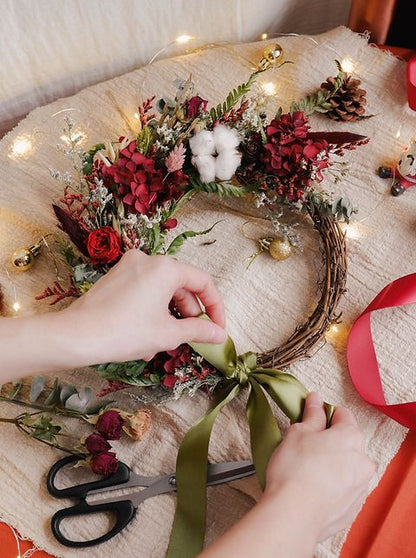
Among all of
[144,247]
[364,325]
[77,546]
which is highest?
[144,247]

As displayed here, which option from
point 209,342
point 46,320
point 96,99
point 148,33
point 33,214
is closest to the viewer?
point 46,320

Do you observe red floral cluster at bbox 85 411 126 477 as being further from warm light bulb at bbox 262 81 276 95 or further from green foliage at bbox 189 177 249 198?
warm light bulb at bbox 262 81 276 95

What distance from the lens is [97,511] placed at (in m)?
0.85

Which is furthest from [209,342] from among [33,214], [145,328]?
[33,214]

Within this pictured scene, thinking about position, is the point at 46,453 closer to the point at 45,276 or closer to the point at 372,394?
the point at 45,276

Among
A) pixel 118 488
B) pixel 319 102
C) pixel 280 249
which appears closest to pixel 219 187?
pixel 280 249

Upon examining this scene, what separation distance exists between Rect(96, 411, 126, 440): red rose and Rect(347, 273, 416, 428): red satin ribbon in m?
0.36

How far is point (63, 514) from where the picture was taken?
84 cm

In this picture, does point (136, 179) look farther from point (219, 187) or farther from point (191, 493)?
point (191, 493)

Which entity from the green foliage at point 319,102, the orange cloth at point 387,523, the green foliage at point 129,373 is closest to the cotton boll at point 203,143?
the green foliage at point 319,102

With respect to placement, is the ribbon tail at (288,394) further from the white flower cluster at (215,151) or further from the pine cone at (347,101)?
the pine cone at (347,101)

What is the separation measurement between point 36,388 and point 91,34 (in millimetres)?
785

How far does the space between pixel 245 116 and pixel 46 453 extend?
0.63m

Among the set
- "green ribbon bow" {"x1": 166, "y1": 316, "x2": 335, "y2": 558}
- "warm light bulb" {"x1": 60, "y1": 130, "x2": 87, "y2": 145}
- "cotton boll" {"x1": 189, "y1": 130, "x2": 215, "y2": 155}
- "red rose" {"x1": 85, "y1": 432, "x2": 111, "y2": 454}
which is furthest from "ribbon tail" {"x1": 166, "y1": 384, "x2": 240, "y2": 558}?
"warm light bulb" {"x1": 60, "y1": 130, "x2": 87, "y2": 145}
